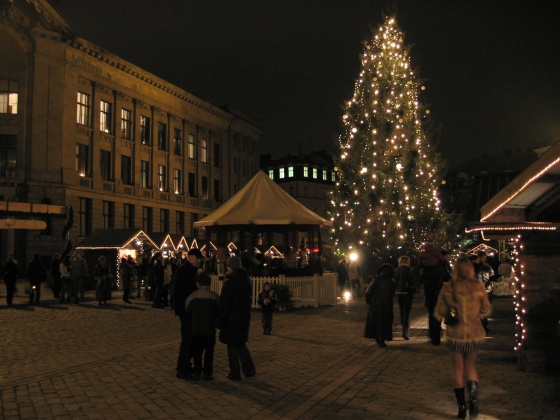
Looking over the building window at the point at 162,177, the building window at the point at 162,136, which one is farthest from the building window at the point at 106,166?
the building window at the point at 162,136

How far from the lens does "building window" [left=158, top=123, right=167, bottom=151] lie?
5678cm

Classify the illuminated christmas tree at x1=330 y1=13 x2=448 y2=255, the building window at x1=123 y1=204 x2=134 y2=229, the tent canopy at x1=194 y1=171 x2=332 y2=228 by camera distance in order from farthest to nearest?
the building window at x1=123 y1=204 x2=134 y2=229 → the illuminated christmas tree at x1=330 y1=13 x2=448 y2=255 → the tent canopy at x1=194 y1=171 x2=332 y2=228

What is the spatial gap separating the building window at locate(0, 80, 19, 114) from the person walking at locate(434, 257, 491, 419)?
40.7m

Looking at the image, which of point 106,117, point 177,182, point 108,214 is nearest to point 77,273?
point 108,214

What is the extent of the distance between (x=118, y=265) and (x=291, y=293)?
14883 mm

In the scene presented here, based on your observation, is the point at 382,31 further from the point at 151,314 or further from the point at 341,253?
the point at 151,314

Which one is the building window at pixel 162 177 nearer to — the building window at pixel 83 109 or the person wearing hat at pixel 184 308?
the building window at pixel 83 109

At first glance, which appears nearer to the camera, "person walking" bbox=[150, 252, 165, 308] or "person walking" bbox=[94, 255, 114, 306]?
"person walking" bbox=[150, 252, 165, 308]

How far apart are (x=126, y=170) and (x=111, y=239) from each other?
1988cm

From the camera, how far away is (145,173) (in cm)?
5453

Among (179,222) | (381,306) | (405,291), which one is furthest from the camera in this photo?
(179,222)

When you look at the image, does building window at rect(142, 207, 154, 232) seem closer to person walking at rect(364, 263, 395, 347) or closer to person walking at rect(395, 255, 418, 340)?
person walking at rect(395, 255, 418, 340)

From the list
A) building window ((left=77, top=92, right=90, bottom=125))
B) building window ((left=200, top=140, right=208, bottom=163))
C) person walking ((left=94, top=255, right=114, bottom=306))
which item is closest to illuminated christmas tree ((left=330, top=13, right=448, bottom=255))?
person walking ((left=94, top=255, right=114, bottom=306))

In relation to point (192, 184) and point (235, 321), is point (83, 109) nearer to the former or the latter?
point (192, 184)
